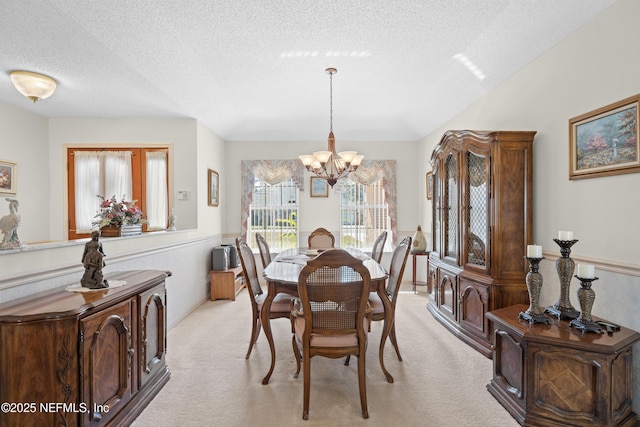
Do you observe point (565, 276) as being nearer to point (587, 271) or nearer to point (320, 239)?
point (587, 271)

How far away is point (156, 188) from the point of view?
14.7 feet

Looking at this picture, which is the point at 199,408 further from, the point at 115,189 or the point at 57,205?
the point at 57,205

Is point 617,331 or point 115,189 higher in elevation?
point 115,189

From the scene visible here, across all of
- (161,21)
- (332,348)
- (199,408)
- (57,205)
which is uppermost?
(161,21)

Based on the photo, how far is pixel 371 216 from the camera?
5988 millimetres

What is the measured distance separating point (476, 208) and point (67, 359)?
329cm

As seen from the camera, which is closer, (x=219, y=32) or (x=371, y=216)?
(x=219, y=32)

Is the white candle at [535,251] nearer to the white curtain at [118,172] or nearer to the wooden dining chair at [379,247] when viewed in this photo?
the wooden dining chair at [379,247]

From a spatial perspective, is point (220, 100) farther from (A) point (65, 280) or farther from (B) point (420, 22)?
(A) point (65, 280)

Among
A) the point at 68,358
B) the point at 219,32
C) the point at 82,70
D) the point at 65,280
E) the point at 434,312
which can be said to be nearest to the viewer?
the point at 68,358

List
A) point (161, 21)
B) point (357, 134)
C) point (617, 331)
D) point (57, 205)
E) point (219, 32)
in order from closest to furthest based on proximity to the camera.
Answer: point (617, 331) → point (161, 21) → point (219, 32) → point (57, 205) → point (357, 134)

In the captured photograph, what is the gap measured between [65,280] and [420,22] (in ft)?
10.8

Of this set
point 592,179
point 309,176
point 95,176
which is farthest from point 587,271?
point 95,176

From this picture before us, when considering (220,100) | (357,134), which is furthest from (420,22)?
(357,134)
